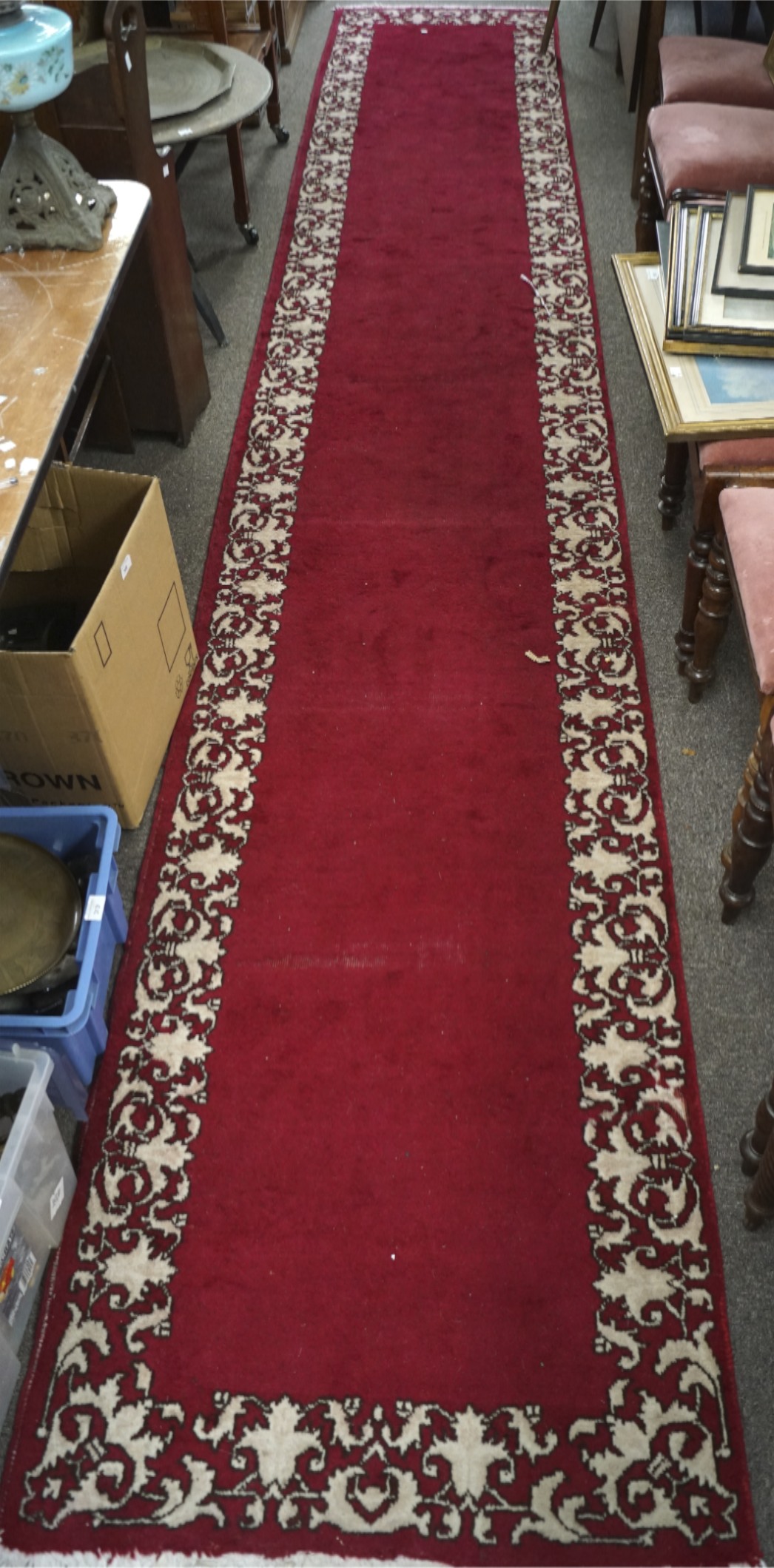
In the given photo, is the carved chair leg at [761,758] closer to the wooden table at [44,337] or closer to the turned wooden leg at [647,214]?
the wooden table at [44,337]

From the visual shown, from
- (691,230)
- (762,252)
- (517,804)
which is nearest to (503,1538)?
(517,804)

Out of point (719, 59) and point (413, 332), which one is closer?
point (719, 59)

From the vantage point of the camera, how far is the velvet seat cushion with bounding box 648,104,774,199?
246 centimetres

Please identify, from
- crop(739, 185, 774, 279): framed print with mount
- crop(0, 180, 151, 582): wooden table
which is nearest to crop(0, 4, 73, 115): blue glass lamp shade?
crop(0, 180, 151, 582): wooden table

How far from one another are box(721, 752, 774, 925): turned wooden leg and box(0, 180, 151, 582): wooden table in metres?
1.10

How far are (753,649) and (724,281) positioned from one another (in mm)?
846

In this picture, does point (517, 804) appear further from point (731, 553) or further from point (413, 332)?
point (413, 332)

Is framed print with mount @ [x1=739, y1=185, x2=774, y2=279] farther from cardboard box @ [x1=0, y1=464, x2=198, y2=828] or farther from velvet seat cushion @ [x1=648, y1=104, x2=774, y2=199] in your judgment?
cardboard box @ [x1=0, y1=464, x2=198, y2=828]

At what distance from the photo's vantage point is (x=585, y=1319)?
148 cm

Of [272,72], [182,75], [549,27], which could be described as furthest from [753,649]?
[549,27]

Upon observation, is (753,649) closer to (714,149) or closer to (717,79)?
(714,149)

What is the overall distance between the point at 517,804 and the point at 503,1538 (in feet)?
3.58

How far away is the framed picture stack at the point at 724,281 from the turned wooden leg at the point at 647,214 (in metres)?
0.74

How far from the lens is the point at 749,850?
5.76 feet
